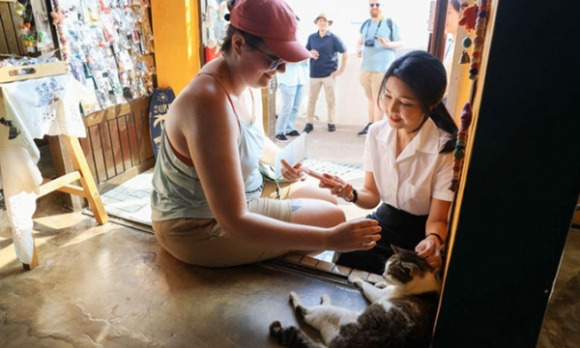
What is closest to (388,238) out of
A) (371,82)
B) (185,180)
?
(185,180)

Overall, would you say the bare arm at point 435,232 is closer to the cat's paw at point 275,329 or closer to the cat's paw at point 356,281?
the cat's paw at point 356,281

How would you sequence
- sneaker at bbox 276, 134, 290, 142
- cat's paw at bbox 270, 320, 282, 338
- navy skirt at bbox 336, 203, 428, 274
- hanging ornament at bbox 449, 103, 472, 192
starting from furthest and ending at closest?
sneaker at bbox 276, 134, 290, 142
navy skirt at bbox 336, 203, 428, 274
cat's paw at bbox 270, 320, 282, 338
hanging ornament at bbox 449, 103, 472, 192

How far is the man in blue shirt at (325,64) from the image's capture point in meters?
5.16

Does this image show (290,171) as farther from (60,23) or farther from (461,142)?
(60,23)

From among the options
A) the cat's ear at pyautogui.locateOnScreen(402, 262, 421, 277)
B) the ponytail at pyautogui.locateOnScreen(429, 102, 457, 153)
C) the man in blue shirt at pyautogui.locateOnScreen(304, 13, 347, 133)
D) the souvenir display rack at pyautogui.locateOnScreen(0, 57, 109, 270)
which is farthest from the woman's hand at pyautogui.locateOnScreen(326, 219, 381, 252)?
the man in blue shirt at pyautogui.locateOnScreen(304, 13, 347, 133)

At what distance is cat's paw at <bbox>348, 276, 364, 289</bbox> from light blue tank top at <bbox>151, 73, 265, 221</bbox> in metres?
0.55

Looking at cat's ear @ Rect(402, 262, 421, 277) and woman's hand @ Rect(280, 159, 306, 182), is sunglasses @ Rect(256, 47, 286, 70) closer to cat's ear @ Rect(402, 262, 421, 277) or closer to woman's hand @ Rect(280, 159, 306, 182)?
woman's hand @ Rect(280, 159, 306, 182)

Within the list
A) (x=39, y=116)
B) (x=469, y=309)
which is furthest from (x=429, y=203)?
(x=39, y=116)

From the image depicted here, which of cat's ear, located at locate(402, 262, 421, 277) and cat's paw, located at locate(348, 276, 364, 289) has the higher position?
cat's ear, located at locate(402, 262, 421, 277)

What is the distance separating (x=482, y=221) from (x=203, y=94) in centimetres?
93

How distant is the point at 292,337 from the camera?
140cm

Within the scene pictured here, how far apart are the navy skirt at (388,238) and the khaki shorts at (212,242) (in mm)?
336

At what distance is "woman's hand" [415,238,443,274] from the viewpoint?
145 cm

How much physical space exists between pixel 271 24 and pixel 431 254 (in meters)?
0.97
